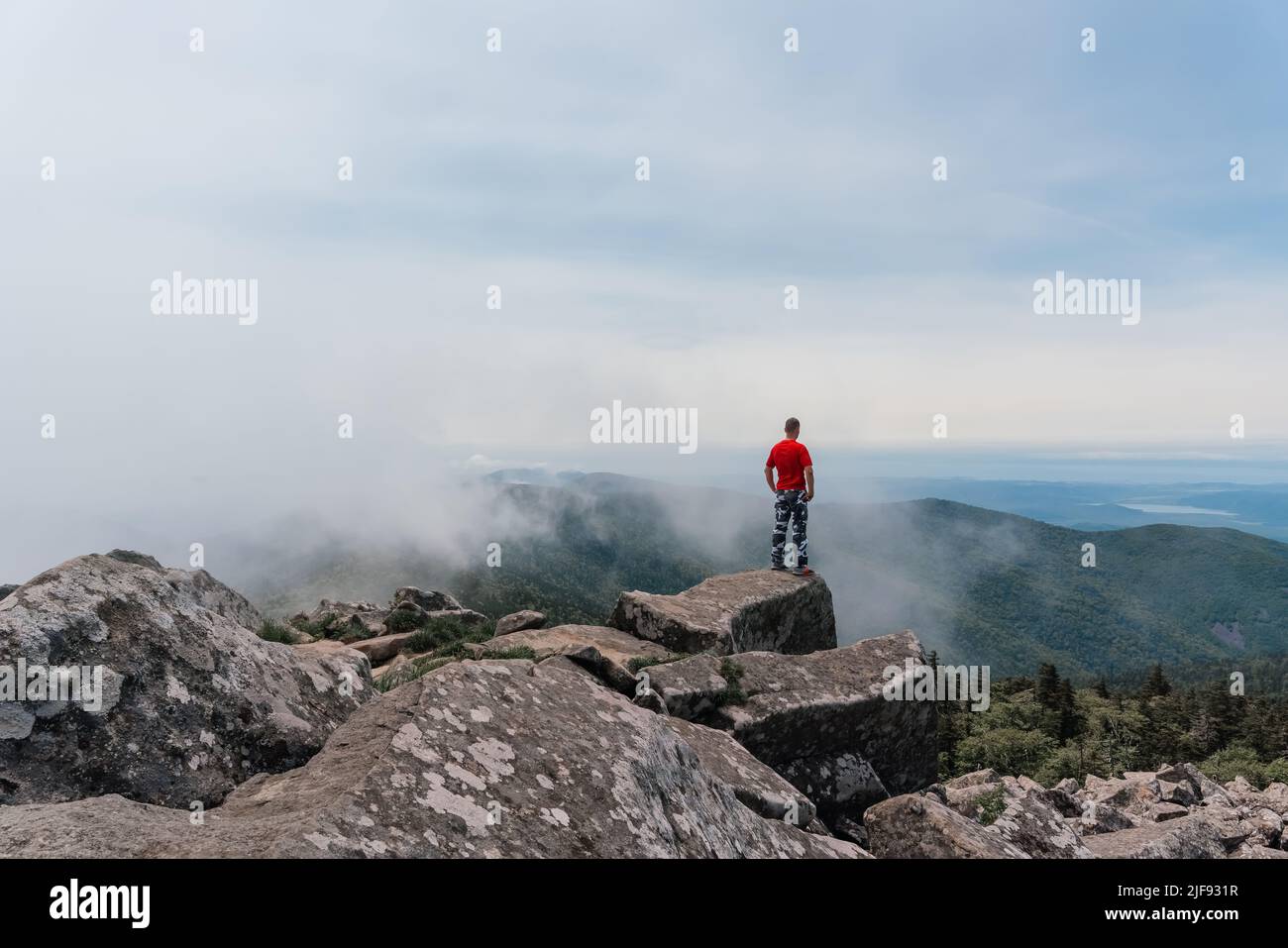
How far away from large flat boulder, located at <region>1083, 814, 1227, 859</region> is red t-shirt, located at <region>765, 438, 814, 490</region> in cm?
1310

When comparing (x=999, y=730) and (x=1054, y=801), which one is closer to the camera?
(x=1054, y=801)

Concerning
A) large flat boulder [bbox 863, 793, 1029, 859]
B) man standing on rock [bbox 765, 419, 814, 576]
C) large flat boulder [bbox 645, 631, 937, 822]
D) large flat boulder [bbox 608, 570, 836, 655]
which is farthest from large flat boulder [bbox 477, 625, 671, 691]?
man standing on rock [bbox 765, 419, 814, 576]

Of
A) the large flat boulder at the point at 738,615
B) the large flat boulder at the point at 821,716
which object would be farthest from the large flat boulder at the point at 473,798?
the large flat boulder at the point at 738,615

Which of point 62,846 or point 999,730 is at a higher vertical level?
point 62,846

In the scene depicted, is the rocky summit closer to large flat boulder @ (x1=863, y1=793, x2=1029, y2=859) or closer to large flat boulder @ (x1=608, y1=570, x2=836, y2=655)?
large flat boulder @ (x1=863, y1=793, x2=1029, y2=859)

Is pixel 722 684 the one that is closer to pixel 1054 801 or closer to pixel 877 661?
pixel 877 661

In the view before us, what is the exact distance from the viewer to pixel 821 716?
1376cm

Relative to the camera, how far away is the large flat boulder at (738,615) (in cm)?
1778

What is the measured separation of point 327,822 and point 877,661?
41.9ft

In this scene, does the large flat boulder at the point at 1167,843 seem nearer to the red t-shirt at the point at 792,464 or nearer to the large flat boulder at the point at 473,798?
the large flat boulder at the point at 473,798
